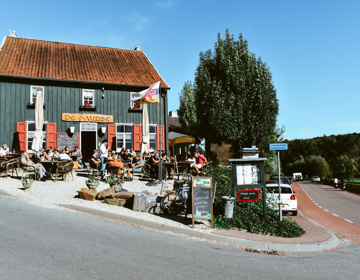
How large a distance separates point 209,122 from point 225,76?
367cm

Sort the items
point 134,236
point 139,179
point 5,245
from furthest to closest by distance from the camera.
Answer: point 139,179 → point 134,236 → point 5,245

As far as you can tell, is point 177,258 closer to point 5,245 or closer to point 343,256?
point 5,245

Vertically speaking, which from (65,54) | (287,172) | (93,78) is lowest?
(287,172)

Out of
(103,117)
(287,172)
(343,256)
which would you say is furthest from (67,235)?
(287,172)

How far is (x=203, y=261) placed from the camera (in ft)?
A: 19.6

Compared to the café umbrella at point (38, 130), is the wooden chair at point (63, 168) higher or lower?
lower

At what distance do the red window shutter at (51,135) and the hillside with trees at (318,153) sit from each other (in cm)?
7585

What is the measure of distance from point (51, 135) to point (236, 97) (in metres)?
12.8

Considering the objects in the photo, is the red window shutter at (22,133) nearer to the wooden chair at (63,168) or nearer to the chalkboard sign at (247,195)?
the wooden chair at (63,168)

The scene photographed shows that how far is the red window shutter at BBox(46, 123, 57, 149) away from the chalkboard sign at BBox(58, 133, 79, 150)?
0.95ft

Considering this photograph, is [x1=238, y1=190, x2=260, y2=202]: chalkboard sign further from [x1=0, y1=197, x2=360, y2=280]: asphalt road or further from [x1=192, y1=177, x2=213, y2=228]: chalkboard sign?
[x1=0, y1=197, x2=360, y2=280]: asphalt road

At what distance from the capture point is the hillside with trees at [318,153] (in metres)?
90.6

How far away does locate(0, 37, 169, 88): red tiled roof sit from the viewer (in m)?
21.6

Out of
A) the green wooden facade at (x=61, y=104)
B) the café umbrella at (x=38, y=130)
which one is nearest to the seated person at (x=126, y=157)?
the green wooden facade at (x=61, y=104)
